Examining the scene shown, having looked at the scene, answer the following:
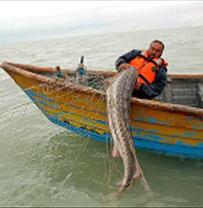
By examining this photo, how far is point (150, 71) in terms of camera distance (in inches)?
252

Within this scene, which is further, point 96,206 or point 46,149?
point 46,149

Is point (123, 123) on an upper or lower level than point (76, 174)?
upper

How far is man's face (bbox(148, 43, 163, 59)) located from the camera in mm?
6356

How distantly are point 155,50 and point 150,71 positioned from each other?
0.38m

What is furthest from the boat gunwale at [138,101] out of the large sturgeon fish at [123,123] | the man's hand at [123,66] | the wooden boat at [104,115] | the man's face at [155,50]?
the man's face at [155,50]

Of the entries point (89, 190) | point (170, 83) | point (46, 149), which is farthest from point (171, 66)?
point (89, 190)

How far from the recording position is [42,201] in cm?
545

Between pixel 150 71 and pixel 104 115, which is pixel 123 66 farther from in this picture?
pixel 104 115

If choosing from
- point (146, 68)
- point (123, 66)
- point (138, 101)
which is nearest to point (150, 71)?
point (146, 68)

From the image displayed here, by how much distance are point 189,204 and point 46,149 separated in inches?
129

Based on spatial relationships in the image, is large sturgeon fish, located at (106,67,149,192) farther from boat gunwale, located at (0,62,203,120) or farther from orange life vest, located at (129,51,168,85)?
orange life vest, located at (129,51,168,85)

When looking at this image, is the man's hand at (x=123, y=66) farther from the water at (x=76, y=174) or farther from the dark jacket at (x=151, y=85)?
the water at (x=76, y=174)

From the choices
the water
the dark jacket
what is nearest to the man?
the dark jacket

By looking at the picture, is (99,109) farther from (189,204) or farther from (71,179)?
(189,204)
